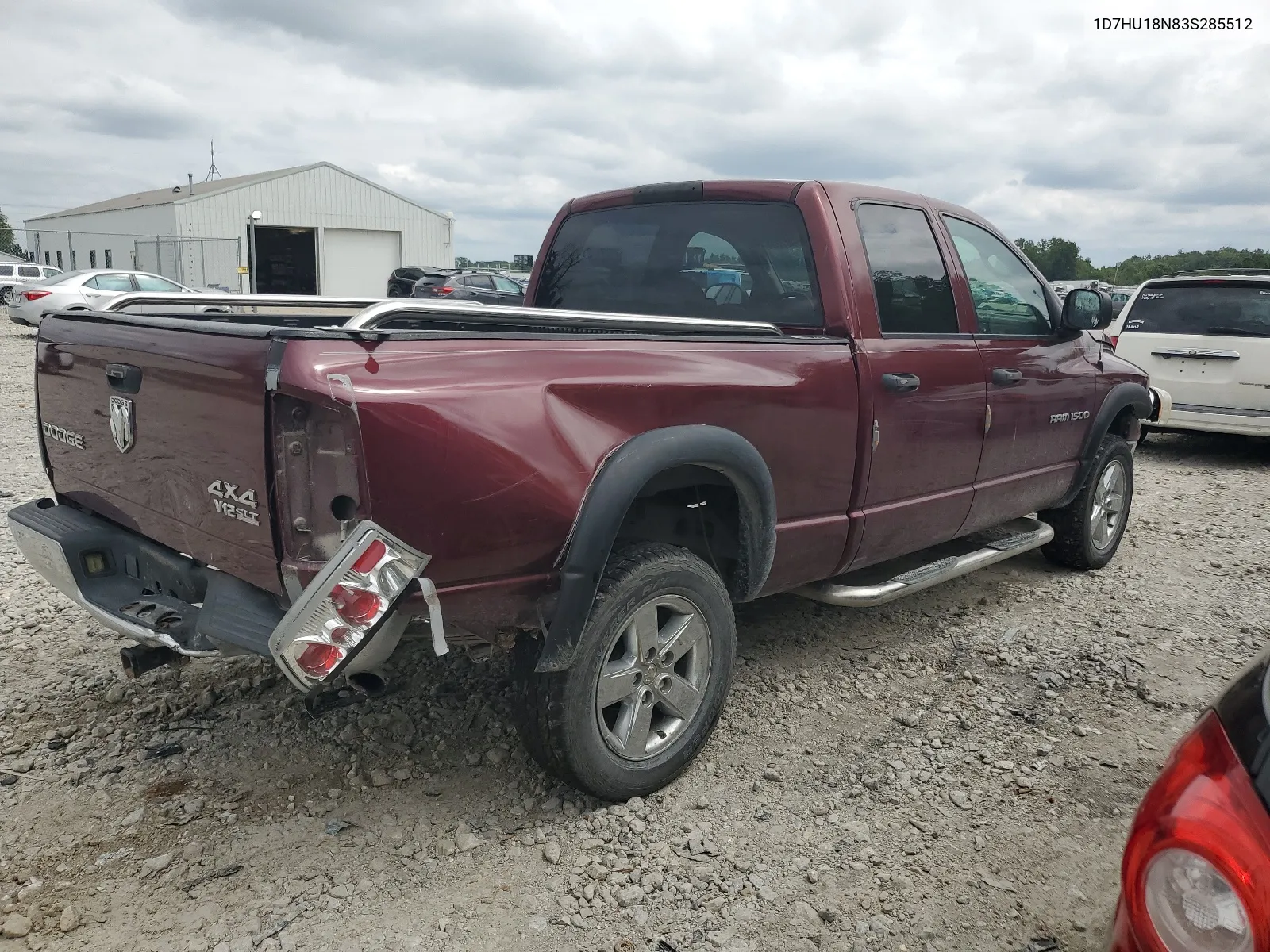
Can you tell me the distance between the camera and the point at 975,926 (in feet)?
8.17

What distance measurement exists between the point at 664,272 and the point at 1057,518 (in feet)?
9.08

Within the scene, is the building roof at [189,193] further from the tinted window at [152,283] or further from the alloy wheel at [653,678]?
the alloy wheel at [653,678]

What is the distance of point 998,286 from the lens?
4500mm

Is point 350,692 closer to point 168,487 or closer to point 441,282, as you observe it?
point 168,487

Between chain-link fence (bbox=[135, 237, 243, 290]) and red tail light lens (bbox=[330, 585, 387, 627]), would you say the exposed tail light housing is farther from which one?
chain-link fence (bbox=[135, 237, 243, 290])

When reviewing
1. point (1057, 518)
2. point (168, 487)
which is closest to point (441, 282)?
point (1057, 518)

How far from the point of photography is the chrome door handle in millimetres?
3586

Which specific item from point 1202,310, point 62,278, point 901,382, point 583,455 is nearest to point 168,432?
point 583,455

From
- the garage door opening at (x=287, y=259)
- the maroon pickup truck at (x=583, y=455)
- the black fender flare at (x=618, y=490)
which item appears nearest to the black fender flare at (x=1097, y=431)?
the maroon pickup truck at (x=583, y=455)

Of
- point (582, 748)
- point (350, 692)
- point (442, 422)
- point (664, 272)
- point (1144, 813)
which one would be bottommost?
point (350, 692)

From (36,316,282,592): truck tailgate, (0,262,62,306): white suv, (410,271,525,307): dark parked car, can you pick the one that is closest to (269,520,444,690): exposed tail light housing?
(36,316,282,592): truck tailgate

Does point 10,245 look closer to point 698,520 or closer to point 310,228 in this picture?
point 310,228

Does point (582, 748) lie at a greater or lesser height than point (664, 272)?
lesser

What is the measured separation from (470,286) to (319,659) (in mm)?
22851
